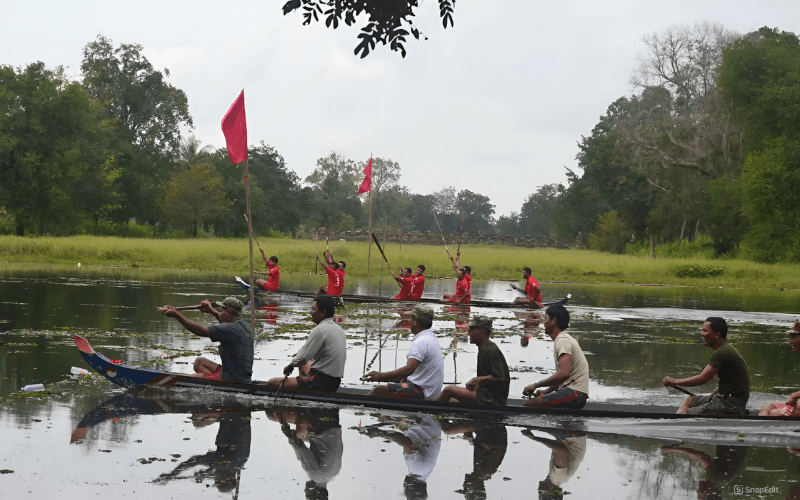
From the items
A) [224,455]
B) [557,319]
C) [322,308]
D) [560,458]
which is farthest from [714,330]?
[224,455]

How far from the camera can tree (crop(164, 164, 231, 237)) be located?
8331 centimetres

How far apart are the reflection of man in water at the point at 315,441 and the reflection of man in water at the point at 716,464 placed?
360 cm

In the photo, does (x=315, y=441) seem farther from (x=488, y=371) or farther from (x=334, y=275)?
(x=334, y=275)

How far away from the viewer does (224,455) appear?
371 inches

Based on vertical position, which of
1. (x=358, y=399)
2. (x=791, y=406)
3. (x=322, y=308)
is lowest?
(x=358, y=399)

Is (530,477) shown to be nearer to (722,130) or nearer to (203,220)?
(722,130)

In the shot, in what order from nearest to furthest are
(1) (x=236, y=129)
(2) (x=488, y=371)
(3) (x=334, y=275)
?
(2) (x=488, y=371)
(1) (x=236, y=129)
(3) (x=334, y=275)

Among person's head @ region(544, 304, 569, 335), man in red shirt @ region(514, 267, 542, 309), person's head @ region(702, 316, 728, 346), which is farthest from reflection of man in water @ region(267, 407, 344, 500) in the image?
man in red shirt @ region(514, 267, 542, 309)

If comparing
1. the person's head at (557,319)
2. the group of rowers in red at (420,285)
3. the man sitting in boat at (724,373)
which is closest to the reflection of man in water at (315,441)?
the person's head at (557,319)

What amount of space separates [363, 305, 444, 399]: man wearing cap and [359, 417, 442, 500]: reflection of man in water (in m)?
0.40

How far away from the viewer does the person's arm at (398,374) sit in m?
11.5

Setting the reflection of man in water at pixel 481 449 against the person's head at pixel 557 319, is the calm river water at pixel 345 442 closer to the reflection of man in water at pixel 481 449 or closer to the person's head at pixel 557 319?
the reflection of man in water at pixel 481 449

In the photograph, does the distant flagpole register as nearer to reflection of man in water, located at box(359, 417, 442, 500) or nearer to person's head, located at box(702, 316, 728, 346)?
reflection of man in water, located at box(359, 417, 442, 500)

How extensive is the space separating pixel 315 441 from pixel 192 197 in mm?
75803
